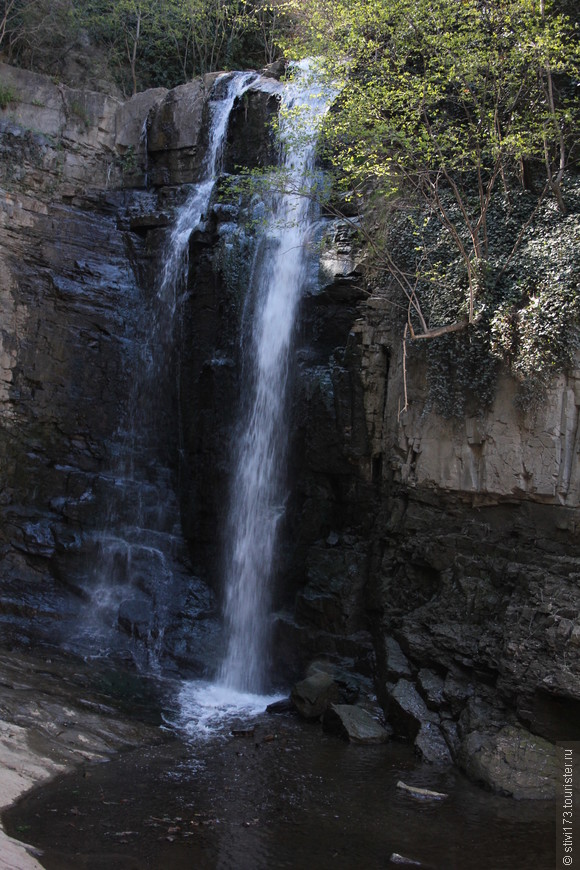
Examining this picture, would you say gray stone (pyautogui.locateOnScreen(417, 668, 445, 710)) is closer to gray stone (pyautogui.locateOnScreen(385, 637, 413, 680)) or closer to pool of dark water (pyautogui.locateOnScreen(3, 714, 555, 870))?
gray stone (pyautogui.locateOnScreen(385, 637, 413, 680))

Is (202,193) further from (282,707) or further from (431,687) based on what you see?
(431,687)

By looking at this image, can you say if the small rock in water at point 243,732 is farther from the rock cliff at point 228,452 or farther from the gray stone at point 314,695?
the rock cliff at point 228,452

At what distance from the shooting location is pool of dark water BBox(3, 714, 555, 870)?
6277 millimetres

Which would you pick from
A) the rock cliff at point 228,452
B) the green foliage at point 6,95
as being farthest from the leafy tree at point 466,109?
the green foliage at point 6,95

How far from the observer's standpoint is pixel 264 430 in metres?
12.8

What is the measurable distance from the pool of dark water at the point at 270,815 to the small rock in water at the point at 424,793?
0.09 metres

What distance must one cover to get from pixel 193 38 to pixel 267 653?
15.0 meters

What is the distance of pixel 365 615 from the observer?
11461mm

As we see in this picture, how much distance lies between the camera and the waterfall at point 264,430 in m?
12.1

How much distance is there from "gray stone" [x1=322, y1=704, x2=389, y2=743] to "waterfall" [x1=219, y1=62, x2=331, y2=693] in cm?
221

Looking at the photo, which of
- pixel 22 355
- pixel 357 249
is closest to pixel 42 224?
pixel 22 355

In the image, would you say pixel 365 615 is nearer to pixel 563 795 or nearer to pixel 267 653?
pixel 267 653

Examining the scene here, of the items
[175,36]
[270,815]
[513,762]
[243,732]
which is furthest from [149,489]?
[175,36]

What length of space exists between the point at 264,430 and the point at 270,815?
6798 mm
